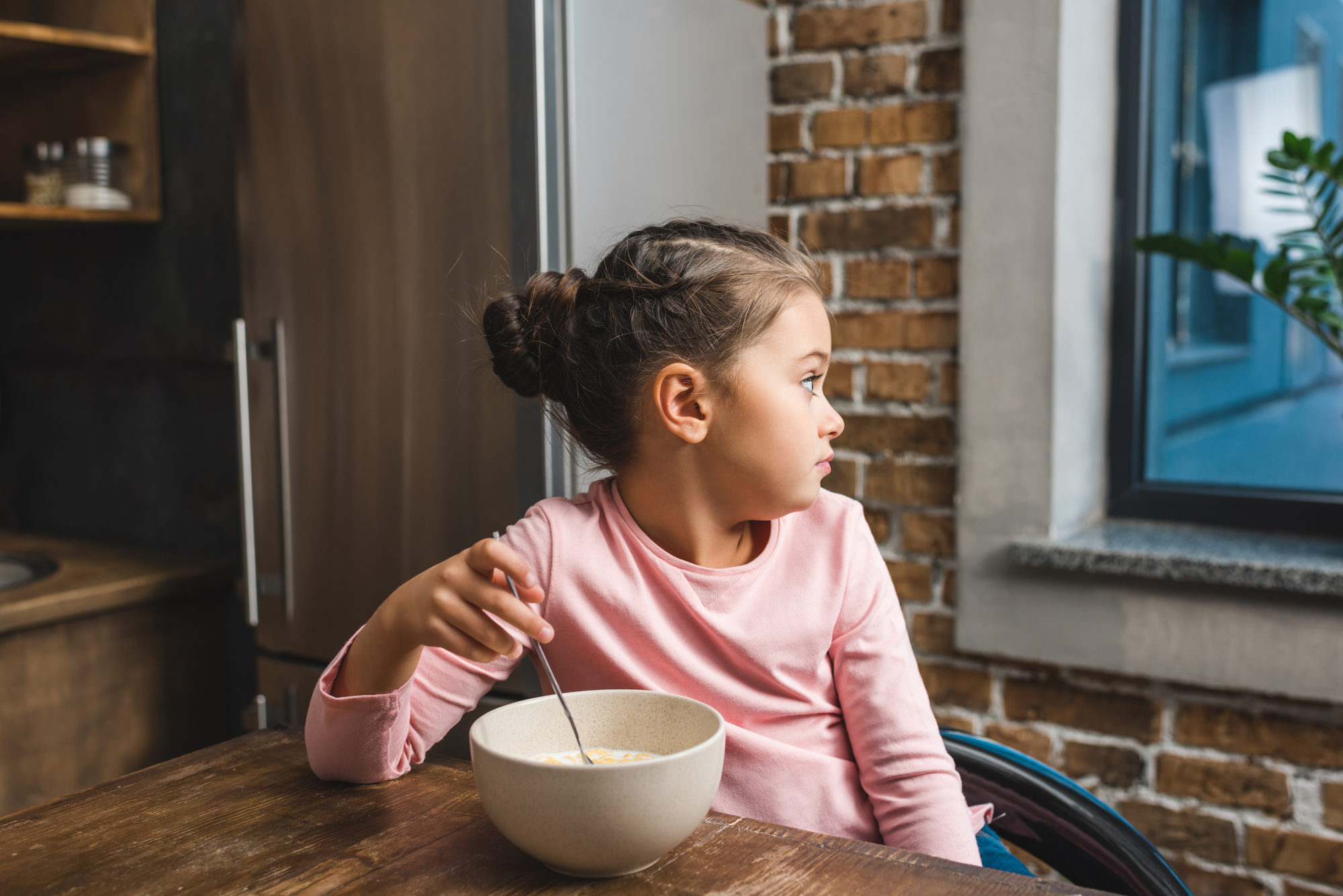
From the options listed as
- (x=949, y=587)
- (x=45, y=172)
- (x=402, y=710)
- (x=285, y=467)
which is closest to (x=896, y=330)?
(x=949, y=587)

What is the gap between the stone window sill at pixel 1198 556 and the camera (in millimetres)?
1514

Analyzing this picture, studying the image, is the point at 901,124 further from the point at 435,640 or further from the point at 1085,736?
the point at 435,640

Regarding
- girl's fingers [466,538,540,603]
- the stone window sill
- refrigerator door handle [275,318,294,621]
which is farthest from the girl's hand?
the stone window sill

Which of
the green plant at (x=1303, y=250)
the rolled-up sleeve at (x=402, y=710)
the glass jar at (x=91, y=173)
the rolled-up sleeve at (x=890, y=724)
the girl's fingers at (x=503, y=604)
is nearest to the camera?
the girl's fingers at (x=503, y=604)

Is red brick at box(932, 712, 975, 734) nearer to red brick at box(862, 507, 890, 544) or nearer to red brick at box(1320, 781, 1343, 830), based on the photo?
red brick at box(862, 507, 890, 544)

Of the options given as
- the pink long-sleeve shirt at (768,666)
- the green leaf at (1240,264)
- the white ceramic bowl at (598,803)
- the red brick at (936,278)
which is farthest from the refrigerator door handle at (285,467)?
the green leaf at (1240,264)

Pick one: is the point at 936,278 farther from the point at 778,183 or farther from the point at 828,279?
the point at 778,183

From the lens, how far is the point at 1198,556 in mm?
1580

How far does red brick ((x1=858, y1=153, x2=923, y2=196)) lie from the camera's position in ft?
5.85

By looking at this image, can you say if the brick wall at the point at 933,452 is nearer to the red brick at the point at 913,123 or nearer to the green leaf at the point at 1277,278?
the red brick at the point at 913,123

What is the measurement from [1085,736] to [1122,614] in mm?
230

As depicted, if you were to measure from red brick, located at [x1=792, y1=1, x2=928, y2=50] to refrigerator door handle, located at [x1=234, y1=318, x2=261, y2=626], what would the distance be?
108 centimetres

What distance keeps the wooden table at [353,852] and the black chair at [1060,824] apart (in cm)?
40

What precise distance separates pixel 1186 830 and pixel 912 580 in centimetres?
57
